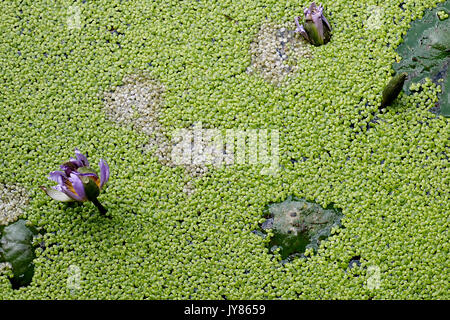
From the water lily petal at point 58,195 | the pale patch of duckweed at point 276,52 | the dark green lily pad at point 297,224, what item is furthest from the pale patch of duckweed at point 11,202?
the pale patch of duckweed at point 276,52

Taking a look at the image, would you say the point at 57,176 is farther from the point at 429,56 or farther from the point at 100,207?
the point at 429,56

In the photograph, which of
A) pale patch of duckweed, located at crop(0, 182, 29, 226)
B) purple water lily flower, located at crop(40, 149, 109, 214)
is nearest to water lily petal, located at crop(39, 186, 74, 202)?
purple water lily flower, located at crop(40, 149, 109, 214)

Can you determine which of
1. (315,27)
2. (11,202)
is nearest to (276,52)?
(315,27)

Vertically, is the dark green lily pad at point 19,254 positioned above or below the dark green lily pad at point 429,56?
below

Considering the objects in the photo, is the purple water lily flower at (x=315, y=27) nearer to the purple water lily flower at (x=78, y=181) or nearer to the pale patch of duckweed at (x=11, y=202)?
the purple water lily flower at (x=78, y=181)

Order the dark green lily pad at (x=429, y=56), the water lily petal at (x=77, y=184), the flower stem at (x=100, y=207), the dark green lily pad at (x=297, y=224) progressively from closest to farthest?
the water lily petal at (x=77, y=184)
the flower stem at (x=100, y=207)
the dark green lily pad at (x=297, y=224)
the dark green lily pad at (x=429, y=56)
